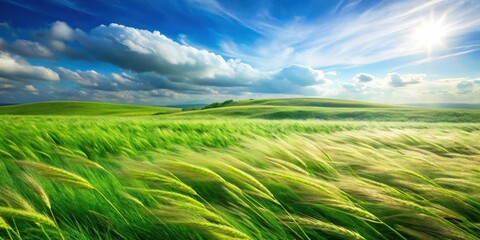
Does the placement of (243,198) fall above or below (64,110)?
above

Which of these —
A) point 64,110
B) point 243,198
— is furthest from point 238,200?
point 64,110

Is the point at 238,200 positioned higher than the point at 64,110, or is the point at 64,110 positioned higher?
the point at 238,200

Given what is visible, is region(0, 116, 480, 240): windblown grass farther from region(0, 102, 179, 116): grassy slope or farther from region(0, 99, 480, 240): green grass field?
region(0, 102, 179, 116): grassy slope

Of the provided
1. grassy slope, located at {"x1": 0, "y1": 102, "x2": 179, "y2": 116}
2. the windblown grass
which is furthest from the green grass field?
grassy slope, located at {"x1": 0, "y1": 102, "x2": 179, "y2": 116}

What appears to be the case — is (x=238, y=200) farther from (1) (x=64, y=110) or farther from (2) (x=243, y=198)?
(1) (x=64, y=110)

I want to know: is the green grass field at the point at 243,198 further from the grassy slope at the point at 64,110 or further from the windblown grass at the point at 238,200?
the grassy slope at the point at 64,110

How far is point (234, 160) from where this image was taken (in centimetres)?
156

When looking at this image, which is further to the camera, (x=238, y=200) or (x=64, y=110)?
(x=64, y=110)

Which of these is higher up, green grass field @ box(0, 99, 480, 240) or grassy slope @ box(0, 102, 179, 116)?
green grass field @ box(0, 99, 480, 240)

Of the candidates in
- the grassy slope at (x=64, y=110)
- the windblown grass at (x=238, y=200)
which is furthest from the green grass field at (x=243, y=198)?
the grassy slope at (x=64, y=110)

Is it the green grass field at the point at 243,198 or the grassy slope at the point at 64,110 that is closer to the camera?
the green grass field at the point at 243,198

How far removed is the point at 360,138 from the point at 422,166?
3.06ft

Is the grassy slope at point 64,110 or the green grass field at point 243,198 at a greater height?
the green grass field at point 243,198

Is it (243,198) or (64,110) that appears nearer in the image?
(243,198)
